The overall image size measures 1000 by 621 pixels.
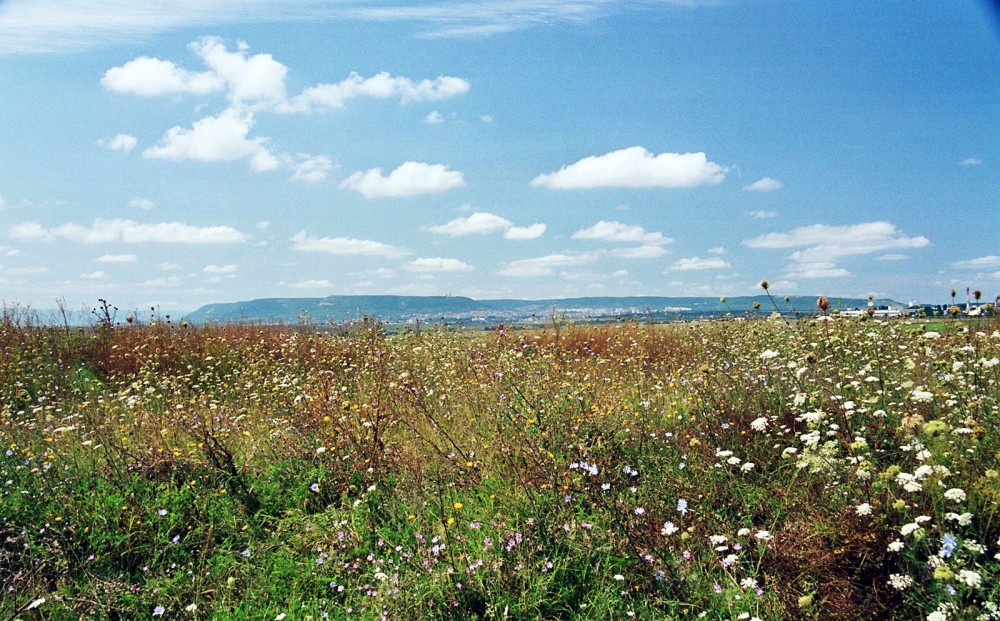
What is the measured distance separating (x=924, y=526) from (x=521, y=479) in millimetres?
2153

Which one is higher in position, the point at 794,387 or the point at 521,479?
the point at 794,387

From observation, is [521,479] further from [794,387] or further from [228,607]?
[794,387]

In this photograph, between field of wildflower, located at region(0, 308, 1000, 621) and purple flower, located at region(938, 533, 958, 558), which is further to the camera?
field of wildflower, located at region(0, 308, 1000, 621)

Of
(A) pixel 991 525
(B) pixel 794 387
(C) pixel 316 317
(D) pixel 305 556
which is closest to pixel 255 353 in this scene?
(C) pixel 316 317

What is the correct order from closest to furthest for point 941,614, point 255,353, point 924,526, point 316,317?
point 941,614 < point 924,526 < point 255,353 < point 316,317

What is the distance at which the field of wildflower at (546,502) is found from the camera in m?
3.13

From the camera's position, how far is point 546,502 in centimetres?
376

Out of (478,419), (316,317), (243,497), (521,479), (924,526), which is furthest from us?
(316,317)

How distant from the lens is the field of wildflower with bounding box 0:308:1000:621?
123 inches

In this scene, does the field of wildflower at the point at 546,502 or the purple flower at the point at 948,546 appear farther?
the field of wildflower at the point at 546,502

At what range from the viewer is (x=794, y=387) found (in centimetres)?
516

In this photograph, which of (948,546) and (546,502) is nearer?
(948,546)

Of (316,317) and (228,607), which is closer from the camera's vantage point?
(228,607)

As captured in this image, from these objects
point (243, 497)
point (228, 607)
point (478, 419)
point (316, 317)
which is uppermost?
point (316, 317)
